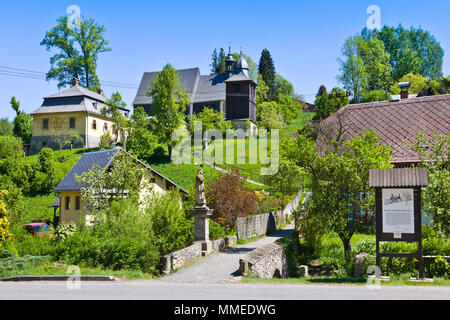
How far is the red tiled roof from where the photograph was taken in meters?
27.0

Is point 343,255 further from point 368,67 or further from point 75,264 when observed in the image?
point 368,67

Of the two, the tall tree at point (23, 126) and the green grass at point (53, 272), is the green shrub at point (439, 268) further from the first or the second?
the tall tree at point (23, 126)

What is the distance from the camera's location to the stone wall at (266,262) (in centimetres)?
1492

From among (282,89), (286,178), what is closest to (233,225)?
(286,178)

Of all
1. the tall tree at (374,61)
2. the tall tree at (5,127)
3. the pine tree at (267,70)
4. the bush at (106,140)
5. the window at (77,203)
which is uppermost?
the pine tree at (267,70)

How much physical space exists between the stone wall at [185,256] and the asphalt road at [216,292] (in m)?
2.96

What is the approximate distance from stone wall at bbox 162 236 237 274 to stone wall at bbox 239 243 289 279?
2627mm

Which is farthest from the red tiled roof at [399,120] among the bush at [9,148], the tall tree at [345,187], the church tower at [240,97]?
the church tower at [240,97]

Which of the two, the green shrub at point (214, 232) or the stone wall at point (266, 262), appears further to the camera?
the green shrub at point (214, 232)

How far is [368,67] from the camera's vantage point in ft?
209

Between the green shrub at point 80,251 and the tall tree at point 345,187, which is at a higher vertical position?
the tall tree at point 345,187

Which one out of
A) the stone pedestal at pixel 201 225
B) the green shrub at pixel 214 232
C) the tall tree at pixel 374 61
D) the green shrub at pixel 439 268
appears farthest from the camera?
the tall tree at pixel 374 61

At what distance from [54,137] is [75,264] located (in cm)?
4544

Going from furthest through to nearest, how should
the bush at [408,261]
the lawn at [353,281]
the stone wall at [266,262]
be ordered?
the stone wall at [266,262] → the bush at [408,261] → the lawn at [353,281]
